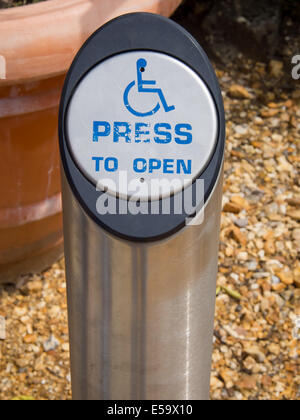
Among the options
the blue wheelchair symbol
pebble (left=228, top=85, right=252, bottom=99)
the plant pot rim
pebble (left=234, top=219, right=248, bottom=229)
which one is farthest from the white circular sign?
pebble (left=228, top=85, right=252, bottom=99)

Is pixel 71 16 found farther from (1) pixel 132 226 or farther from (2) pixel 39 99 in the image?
(1) pixel 132 226

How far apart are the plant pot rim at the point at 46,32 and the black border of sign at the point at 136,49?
0.42m

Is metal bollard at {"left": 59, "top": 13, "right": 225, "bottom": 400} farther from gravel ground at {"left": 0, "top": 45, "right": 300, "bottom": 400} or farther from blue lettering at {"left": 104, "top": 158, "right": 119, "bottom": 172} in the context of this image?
gravel ground at {"left": 0, "top": 45, "right": 300, "bottom": 400}

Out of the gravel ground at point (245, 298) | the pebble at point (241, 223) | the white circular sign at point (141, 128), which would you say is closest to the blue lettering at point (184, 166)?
the white circular sign at point (141, 128)

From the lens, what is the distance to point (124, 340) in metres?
0.87

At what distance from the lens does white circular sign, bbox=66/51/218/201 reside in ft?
2.54

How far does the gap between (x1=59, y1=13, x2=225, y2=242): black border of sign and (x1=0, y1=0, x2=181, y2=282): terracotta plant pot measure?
16.9 inches

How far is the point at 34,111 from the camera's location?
133cm

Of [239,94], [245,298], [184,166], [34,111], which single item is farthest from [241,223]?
[184,166]

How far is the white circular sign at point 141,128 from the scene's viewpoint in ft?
2.54

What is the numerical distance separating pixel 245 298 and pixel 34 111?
646 mm

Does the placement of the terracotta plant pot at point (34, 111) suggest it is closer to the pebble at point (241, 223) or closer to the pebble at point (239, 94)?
the pebble at point (241, 223)

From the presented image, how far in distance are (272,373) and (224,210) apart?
18.7 inches
